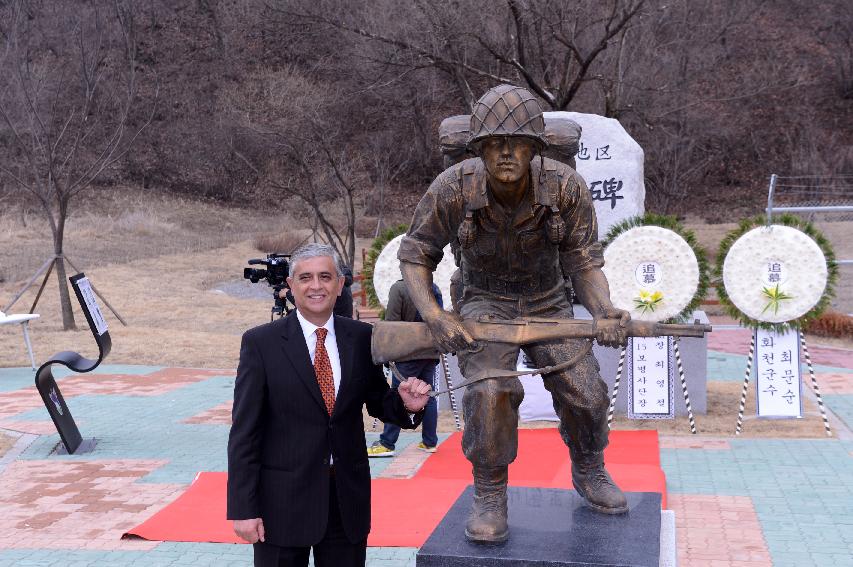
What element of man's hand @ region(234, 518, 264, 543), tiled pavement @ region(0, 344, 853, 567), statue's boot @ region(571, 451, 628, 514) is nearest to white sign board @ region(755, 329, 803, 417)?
tiled pavement @ region(0, 344, 853, 567)

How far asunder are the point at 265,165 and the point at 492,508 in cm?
2762

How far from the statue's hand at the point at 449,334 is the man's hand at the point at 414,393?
45 cm

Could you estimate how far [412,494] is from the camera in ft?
20.5

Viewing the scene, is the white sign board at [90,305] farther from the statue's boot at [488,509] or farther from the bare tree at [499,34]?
the bare tree at [499,34]

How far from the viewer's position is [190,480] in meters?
6.98

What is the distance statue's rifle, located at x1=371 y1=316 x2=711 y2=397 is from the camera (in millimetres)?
3723

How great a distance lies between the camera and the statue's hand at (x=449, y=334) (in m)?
3.84

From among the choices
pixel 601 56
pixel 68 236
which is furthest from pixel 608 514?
pixel 68 236

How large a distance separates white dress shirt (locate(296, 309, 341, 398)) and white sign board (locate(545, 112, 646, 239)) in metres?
6.76

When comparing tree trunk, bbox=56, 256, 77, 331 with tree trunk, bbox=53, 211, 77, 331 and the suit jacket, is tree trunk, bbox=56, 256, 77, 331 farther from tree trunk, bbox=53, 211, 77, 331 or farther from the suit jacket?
the suit jacket

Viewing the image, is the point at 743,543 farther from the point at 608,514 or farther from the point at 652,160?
the point at 652,160

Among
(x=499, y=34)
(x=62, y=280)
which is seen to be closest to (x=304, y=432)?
(x=62, y=280)

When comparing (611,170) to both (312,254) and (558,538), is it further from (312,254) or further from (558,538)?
(312,254)

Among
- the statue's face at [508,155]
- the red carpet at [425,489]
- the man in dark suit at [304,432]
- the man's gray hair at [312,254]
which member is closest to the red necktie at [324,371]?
the man in dark suit at [304,432]
